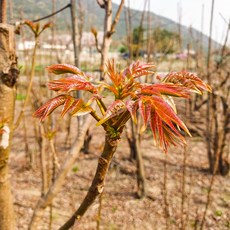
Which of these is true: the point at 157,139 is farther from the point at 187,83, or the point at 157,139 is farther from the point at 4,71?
the point at 4,71

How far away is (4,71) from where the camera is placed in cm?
90

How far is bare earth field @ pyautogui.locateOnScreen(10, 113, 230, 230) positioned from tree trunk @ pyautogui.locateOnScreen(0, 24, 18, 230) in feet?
4.69

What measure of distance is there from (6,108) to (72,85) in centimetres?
47

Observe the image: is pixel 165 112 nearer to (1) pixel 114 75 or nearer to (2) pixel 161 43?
(1) pixel 114 75

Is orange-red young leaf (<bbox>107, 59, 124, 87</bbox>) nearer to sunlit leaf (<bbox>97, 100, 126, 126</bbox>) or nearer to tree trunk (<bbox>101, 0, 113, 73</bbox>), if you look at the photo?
sunlit leaf (<bbox>97, 100, 126, 126</bbox>)

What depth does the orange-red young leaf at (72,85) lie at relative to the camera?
0.52m

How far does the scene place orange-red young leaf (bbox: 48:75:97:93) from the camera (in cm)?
52

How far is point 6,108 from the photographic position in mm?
915

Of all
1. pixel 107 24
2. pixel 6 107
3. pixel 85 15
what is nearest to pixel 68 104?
pixel 6 107

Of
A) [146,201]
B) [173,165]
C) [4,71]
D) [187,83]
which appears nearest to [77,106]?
[187,83]

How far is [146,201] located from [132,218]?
345 mm

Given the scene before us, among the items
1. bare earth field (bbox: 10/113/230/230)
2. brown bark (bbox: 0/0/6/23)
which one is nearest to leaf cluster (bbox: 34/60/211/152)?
brown bark (bbox: 0/0/6/23)

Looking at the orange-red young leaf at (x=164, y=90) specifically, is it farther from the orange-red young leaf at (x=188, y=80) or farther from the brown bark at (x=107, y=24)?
the brown bark at (x=107, y=24)

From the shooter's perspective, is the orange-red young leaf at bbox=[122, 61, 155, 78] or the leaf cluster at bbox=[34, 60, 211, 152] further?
the orange-red young leaf at bbox=[122, 61, 155, 78]
